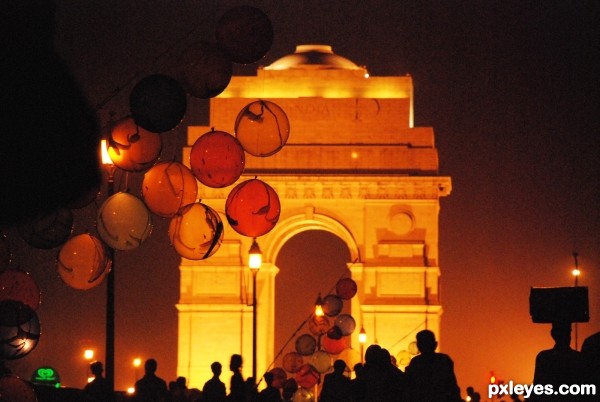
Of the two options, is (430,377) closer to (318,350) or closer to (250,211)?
(250,211)

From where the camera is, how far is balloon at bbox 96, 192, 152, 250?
477 inches

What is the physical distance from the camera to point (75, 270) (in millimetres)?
12336

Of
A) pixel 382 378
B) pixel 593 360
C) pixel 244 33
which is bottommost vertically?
pixel 593 360

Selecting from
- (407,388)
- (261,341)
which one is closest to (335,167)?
(261,341)

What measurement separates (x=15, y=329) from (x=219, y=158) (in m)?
3.66

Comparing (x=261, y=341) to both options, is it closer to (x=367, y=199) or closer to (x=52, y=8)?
(x=367, y=199)

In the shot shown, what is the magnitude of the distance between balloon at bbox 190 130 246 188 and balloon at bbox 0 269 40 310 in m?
2.31

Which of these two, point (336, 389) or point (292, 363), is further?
point (292, 363)

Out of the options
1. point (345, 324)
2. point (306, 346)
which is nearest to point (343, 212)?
point (345, 324)

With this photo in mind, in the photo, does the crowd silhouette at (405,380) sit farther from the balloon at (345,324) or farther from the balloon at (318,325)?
the balloon at (345,324)

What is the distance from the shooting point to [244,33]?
11.2 metres

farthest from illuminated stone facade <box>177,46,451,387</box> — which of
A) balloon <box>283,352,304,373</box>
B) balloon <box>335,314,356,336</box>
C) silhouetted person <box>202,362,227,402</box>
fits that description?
silhouetted person <box>202,362,227,402</box>

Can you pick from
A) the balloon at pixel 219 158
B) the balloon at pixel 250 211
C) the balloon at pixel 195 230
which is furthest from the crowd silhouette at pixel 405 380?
the balloon at pixel 219 158

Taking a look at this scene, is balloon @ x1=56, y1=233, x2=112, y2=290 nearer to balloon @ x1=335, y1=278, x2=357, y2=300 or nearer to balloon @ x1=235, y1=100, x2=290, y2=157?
balloon @ x1=235, y1=100, x2=290, y2=157
